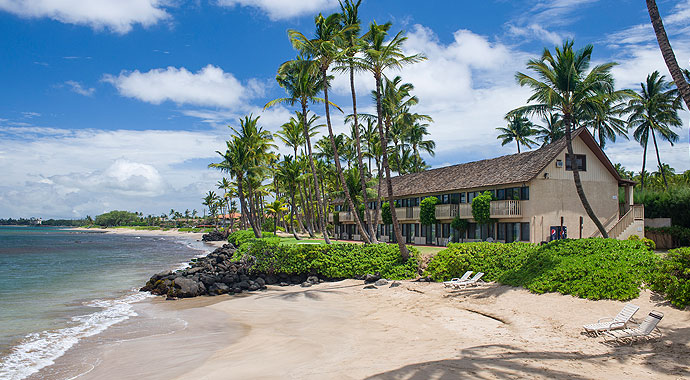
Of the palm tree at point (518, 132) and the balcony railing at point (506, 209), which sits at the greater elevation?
the palm tree at point (518, 132)

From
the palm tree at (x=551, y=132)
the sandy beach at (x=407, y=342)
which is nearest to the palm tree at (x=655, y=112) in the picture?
the palm tree at (x=551, y=132)

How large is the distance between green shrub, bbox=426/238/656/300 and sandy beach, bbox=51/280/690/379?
1.59ft

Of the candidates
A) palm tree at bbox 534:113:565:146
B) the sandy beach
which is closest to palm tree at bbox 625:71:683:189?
palm tree at bbox 534:113:565:146

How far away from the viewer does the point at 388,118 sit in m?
33.3

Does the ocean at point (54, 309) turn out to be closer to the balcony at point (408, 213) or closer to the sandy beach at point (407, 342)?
the sandy beach at point (407, 342)

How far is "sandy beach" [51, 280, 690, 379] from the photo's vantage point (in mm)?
8094

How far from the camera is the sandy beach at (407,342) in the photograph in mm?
8094

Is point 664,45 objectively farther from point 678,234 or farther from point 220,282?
point 678,234

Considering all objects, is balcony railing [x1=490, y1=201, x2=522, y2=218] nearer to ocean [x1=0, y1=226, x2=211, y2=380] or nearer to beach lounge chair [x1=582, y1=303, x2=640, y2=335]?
beach lounge chair [x1=582, y1=303, x2=640, y2=335]

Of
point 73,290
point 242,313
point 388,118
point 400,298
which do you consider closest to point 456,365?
point 400,298

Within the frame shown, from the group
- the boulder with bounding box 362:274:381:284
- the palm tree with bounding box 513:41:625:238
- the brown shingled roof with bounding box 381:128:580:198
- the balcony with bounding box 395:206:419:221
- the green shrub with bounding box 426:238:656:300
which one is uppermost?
the palm tree with bounding box 513:41:625:238

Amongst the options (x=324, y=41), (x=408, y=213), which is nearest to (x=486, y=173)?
(x=408, y=213)

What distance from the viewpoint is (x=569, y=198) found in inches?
1152

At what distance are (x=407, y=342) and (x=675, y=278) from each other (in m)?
6.68
